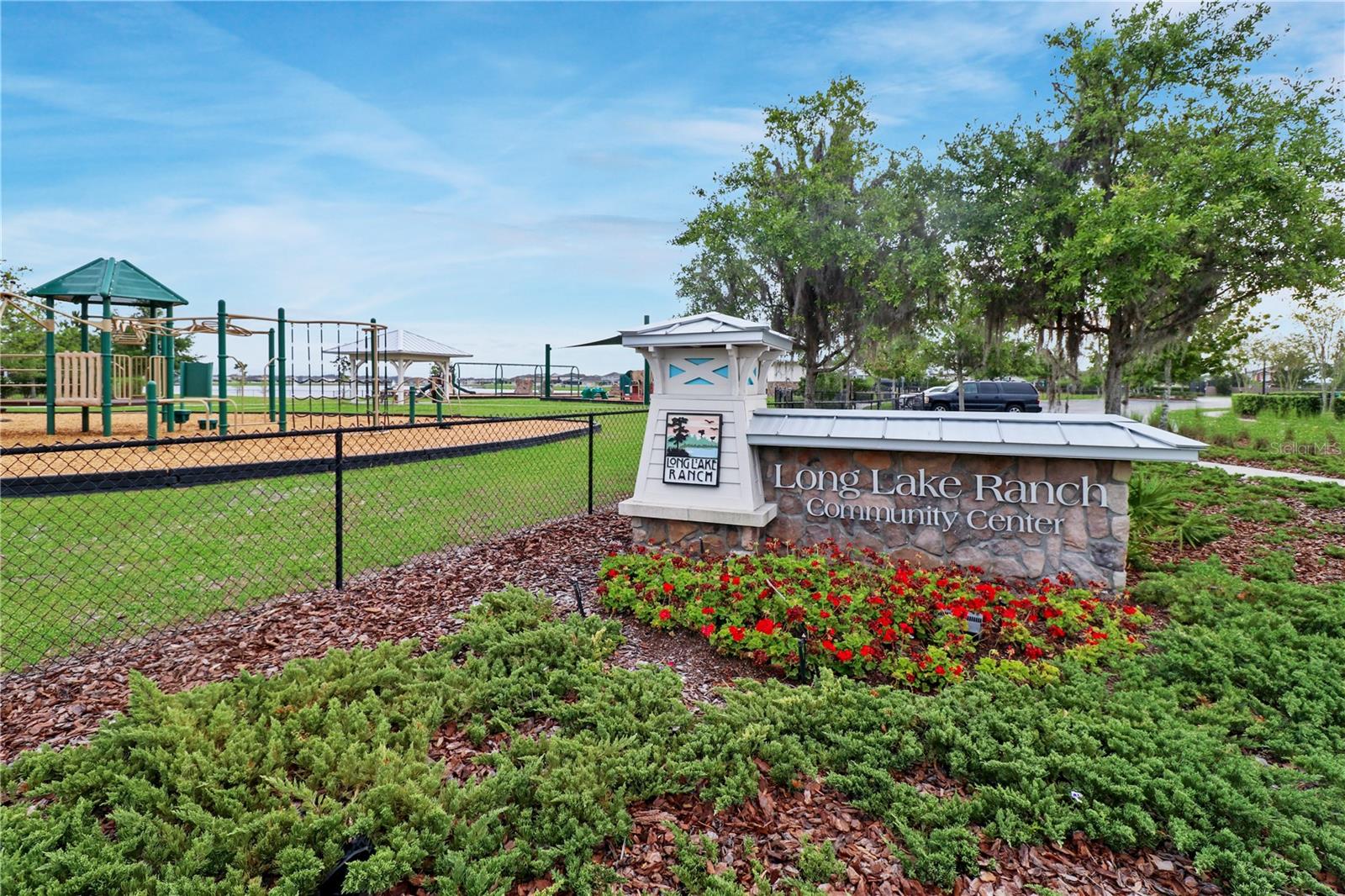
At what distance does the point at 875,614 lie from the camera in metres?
3.81

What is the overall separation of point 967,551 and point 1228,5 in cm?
1506

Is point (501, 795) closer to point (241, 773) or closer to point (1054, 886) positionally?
point (241, 773)

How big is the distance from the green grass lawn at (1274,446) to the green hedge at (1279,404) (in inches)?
288

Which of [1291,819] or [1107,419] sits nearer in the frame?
[1291,819]

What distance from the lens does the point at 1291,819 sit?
89.0 inches

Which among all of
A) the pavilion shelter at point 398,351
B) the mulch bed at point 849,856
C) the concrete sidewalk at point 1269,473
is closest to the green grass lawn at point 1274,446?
the concrete sidewalk at point 1269,473

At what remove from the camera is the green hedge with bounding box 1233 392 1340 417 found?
2303 centimetres

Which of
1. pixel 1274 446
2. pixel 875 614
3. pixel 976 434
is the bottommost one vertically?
pixel 875 614

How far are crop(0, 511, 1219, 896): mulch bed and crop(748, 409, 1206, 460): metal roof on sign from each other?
192 cm

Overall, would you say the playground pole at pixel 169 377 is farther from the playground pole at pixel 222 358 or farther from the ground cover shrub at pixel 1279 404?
the ground cover shrub at pixel 1279 404

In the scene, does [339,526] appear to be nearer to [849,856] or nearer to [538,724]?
[538,724]

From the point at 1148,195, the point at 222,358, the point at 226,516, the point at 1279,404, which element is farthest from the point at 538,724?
the point at 1279,404

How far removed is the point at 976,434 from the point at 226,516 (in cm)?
718

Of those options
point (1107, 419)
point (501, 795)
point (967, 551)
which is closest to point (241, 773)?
point (501, 795)
